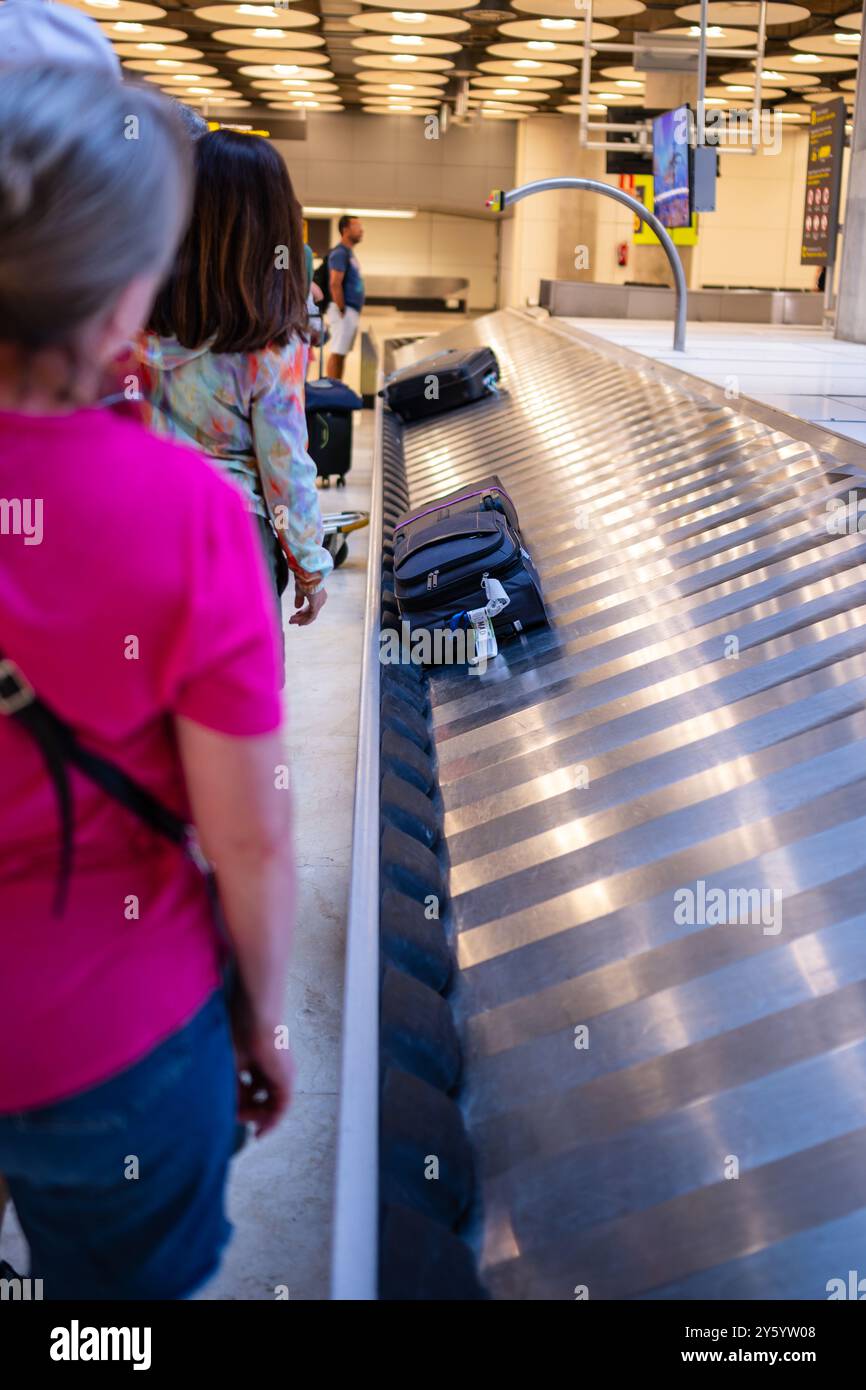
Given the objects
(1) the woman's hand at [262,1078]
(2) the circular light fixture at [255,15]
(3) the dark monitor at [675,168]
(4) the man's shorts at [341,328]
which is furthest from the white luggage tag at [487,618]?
(2) the circular light fixture at [255,15]

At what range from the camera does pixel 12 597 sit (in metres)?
0.89

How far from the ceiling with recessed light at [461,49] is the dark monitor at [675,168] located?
133 inches

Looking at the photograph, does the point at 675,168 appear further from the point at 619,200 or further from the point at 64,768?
the point at 64,768

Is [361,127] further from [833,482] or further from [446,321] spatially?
[833,482]

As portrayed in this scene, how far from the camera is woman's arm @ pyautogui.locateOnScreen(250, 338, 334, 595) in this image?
2432mm

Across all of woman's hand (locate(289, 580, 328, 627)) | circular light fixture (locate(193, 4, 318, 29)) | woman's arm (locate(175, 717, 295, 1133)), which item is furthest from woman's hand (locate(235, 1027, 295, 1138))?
circular light fixture (locate(193, 4, 318, 29))

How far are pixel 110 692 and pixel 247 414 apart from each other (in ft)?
5.38

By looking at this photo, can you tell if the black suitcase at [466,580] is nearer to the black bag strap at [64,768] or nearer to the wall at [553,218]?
the black bag strap at [64,768]

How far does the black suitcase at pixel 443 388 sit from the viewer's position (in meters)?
7.84

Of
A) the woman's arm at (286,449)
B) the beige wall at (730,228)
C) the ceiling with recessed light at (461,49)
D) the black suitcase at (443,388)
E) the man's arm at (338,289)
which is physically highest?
the ceiling with recessed light at (461,49)

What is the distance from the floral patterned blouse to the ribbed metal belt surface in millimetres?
756

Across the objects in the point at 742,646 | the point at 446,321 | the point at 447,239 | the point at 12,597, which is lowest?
the point at 742,646
